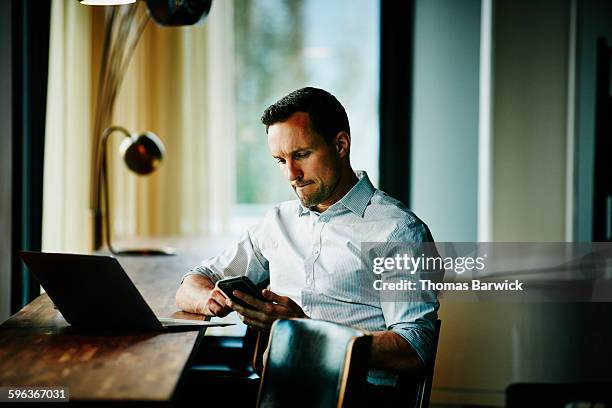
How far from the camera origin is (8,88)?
109 inches

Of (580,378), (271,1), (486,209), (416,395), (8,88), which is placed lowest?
(580,378)

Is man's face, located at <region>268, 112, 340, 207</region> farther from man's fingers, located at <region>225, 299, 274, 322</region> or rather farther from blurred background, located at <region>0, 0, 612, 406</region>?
blurred background, located at <region>0, 0, 612, 406</region>

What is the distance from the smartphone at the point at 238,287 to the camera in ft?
5.35

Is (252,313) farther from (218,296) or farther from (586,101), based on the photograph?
(586,101)

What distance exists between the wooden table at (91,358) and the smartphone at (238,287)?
0.11 meters

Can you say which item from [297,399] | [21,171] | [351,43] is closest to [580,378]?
[297,399]

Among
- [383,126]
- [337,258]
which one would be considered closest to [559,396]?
[337,258]

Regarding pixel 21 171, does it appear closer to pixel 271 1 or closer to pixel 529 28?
pixel 529 28

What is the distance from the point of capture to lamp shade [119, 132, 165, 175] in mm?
3504

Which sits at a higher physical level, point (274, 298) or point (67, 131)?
point (67, 131)

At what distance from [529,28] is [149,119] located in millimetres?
3022

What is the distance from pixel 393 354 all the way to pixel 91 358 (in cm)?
62

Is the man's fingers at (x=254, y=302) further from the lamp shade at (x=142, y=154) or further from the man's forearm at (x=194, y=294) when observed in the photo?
the lamp shade at (x=142, y=154)

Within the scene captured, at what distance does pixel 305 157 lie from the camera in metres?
1.96
